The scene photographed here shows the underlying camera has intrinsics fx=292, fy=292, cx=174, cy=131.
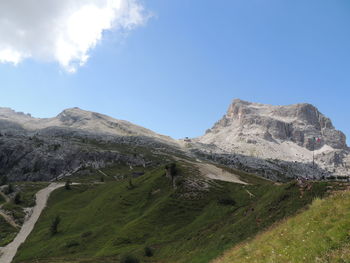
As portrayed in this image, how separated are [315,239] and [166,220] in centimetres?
6268

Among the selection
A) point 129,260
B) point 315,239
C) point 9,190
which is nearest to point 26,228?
point 9,190

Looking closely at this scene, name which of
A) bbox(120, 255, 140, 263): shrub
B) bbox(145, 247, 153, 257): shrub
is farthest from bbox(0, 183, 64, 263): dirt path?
bbox(145, 247, 153, 257): shrub

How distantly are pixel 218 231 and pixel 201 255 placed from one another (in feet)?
26.7

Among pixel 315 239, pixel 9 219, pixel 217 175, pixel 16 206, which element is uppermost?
pixel 217 175

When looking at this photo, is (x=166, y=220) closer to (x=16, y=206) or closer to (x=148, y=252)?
(x=148, y=252)

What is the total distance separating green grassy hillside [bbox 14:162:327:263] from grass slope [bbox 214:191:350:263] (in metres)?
18.6

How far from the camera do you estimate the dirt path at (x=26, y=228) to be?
83.6 m

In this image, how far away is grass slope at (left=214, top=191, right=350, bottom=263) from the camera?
16375 mm

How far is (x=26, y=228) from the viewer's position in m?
110

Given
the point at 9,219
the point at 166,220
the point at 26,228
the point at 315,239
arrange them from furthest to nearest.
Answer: the point at 9,219
the point at 26,228
the point at 166,220
the point at 315,239

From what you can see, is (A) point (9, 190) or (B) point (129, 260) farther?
(A) point (9, 190)

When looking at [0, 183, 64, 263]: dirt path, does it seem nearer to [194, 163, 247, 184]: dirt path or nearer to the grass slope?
[194, 163, 247, 184]: dirt path

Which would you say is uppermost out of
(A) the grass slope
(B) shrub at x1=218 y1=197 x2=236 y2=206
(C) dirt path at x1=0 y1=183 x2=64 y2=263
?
(A) the grass slope

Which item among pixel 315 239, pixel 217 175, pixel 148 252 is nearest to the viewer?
pixel 315 239
